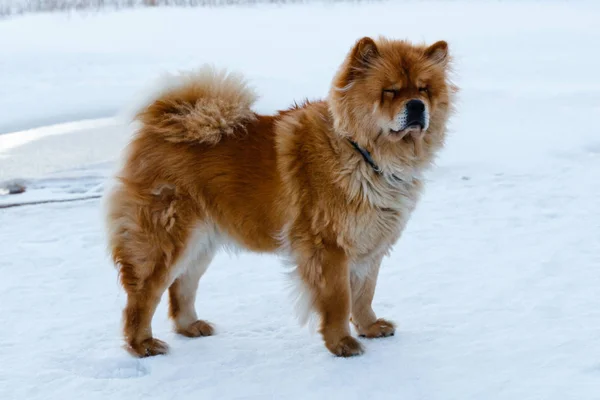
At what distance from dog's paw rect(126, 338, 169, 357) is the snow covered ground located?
58mm

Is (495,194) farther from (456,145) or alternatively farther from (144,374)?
(144,374)

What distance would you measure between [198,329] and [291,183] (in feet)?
3.36

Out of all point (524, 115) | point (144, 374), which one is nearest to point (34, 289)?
point (144, 374)

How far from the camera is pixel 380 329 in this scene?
163 inches

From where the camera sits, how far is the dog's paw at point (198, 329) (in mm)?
4258

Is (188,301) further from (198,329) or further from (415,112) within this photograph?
(415,112)

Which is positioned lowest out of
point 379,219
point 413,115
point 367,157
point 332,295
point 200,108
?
point 332,295

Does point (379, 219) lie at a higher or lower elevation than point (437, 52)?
lower

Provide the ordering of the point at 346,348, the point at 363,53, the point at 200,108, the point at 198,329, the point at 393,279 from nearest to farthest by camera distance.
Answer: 1. the point at 363,53
2. the point at 346,348
3. the point at 200,108
4. the point at 198,329
5. the point at 393,279

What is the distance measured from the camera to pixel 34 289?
4.84 m

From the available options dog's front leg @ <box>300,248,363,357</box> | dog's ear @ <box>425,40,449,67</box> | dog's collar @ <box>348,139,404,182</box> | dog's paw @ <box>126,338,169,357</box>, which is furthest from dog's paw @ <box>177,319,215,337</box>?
dog's ear @ <box>425,40,449,67</box>

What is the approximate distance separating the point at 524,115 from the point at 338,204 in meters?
6.36

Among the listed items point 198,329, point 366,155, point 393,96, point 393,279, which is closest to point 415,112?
point 393,96

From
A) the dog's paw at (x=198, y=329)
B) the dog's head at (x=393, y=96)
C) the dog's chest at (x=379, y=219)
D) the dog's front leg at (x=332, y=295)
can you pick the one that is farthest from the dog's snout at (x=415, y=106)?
the dog's paw at (x=198, y=329)
